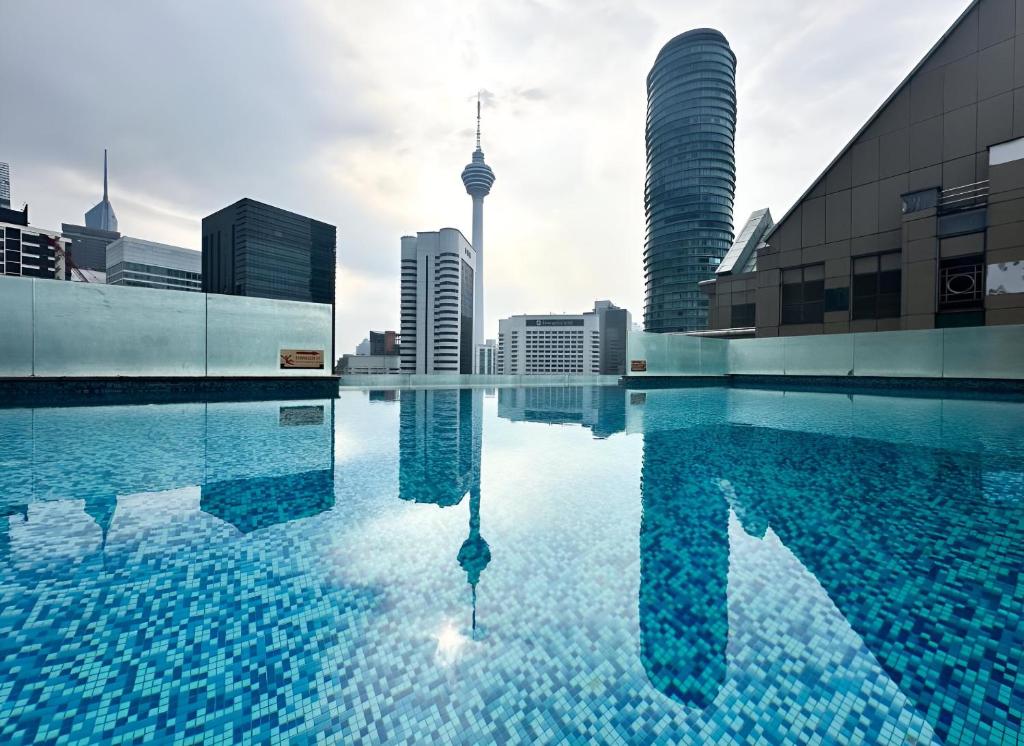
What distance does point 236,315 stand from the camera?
15.4 metres

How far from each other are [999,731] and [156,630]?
396cm

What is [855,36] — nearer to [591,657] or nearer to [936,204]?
[936,204]

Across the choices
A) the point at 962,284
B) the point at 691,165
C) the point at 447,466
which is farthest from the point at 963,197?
the point at 691,165

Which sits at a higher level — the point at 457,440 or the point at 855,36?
the point at 855,36

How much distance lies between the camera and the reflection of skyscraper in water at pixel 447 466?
3.31m

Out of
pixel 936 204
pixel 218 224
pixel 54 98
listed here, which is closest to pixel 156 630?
pixel 936 204

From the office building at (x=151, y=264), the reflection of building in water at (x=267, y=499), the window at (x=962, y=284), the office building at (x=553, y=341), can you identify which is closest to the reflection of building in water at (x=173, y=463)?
the reflection of building in water at (x=267, y=499)

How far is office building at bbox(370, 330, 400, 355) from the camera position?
17250cm

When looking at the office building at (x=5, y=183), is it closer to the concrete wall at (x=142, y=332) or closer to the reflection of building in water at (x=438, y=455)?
the concrete wall at (x=142, y=332)

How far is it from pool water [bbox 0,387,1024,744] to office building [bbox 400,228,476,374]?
111m

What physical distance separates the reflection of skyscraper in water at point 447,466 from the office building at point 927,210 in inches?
915

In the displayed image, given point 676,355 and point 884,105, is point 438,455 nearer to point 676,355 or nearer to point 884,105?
point 676,355

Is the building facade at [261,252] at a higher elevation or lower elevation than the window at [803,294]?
higher

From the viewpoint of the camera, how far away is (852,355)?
Answer: 2094cm
